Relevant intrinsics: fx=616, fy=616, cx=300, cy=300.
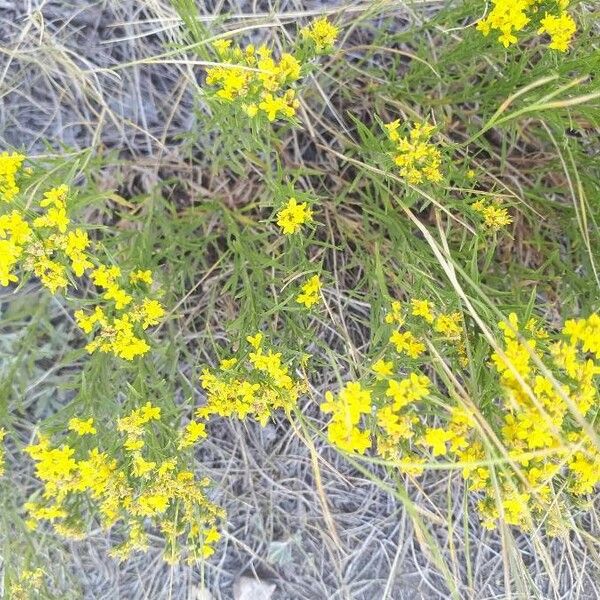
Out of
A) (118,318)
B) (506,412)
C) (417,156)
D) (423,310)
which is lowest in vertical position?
(506,412)

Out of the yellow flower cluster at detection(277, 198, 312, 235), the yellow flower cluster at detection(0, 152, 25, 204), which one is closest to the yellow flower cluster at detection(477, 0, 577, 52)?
the yellow flower cluster at detection(277, 198, 312, 235)

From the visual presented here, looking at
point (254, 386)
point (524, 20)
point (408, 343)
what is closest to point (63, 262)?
A: point (254, 386)

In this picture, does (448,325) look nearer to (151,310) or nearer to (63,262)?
(151,310)

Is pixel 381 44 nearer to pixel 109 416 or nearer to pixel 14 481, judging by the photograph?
pixel 109 416

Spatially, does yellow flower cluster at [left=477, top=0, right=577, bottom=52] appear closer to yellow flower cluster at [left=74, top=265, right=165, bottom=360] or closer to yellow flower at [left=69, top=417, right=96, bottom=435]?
yellow flower cluster at [left=74, top=265, right=165, bottom=360]

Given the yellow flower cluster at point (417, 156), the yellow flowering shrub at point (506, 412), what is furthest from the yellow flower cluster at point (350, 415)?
the yellow flower cluster at point (417, 156)

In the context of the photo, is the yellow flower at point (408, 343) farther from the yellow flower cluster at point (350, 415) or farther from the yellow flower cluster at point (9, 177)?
the yellow flower cluster at point (9, 177)
